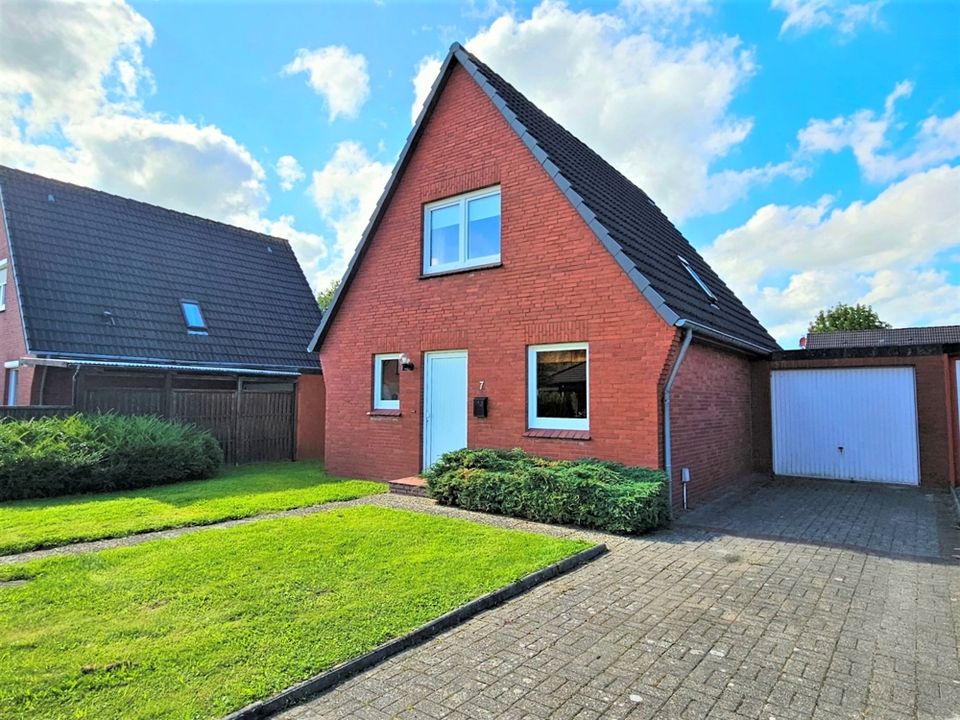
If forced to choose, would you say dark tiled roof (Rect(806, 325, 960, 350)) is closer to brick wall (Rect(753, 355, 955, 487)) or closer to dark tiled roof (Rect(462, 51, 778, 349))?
brick wall (Rect(753, 355, 955, 487))


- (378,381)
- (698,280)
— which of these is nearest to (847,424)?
(698,280)

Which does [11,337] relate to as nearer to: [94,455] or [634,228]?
[94,455]

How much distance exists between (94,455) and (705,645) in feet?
35.5

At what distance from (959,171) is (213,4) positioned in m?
14.8

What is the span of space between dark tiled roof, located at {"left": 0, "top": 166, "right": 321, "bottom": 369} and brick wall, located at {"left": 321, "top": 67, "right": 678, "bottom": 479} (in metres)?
5.86

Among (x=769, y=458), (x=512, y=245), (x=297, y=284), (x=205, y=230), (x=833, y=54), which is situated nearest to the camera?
(x=833, y=54)

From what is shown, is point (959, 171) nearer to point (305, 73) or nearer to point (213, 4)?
point (305, 73)

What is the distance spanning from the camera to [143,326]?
611 inches

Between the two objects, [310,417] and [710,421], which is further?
[310,417]

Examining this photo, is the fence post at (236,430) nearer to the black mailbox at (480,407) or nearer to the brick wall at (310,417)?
the brick wall at (310,417)

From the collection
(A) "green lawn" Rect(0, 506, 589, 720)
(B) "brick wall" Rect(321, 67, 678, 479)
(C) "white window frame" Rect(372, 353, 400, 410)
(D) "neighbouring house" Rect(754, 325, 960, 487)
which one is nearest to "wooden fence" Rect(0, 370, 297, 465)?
(B) "brick wall" Rect(321, 67, 678, 479)

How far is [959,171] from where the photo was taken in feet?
38.2

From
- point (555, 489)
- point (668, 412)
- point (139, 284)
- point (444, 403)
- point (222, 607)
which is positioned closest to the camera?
point (222, 607)

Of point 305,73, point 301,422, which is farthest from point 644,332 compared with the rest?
point 301,422
